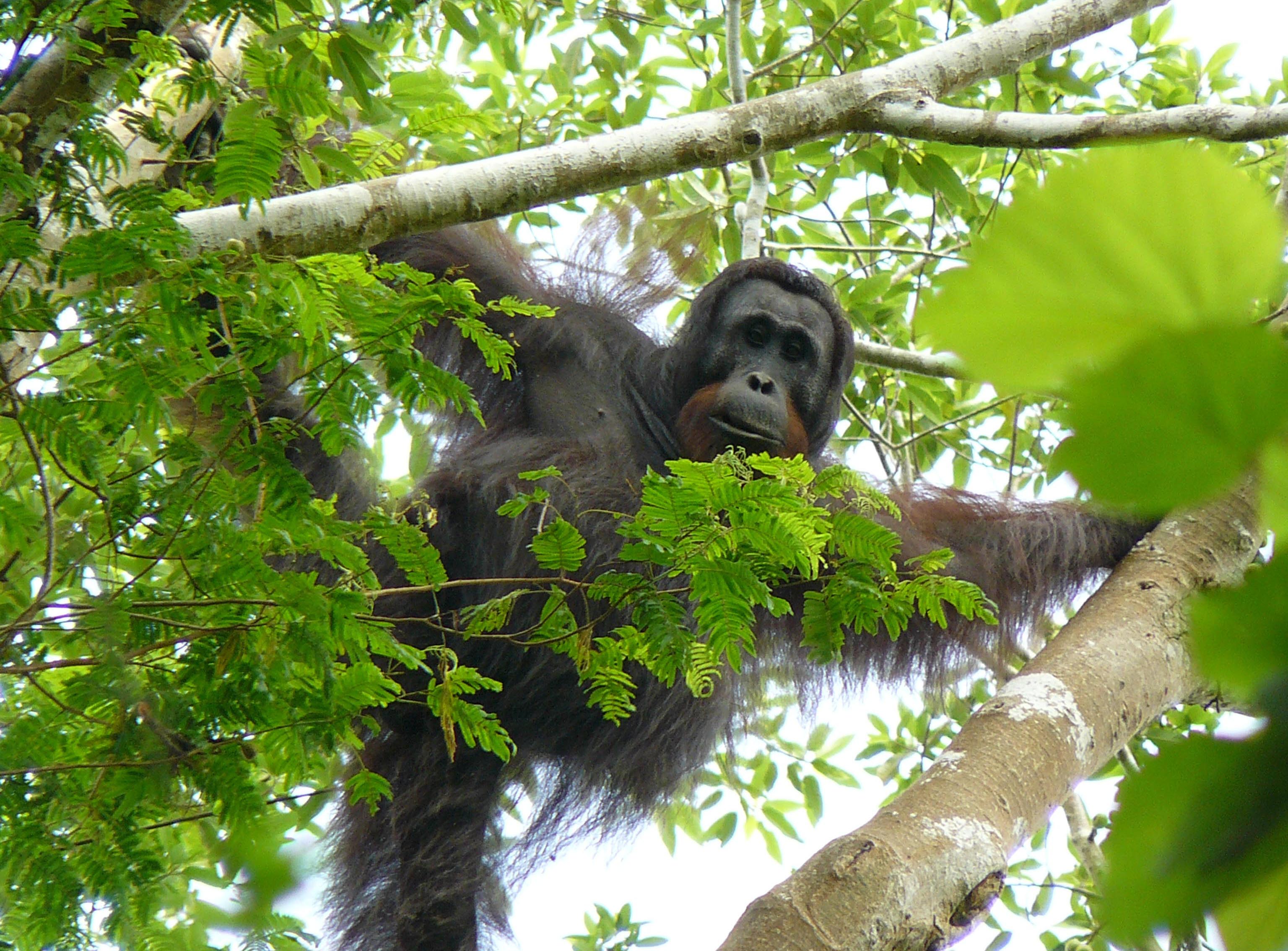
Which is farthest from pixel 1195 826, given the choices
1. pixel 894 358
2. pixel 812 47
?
pixel 812 47

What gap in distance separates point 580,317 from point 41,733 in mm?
2748

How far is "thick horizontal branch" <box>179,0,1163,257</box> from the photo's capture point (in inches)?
110

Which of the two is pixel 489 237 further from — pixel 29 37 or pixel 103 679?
pixel 103 679

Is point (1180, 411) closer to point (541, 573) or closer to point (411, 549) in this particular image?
point (411, 549)

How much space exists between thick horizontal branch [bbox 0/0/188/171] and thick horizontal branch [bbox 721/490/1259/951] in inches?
78.7

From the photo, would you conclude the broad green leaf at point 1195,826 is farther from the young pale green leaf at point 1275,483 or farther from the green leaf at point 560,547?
the green leaf at point 560,547

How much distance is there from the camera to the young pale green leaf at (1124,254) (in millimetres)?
297

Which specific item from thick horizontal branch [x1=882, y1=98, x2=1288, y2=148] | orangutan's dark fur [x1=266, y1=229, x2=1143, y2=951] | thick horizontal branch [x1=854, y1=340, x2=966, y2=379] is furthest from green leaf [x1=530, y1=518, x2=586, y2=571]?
thick horizontal branch [x1=854, y1=340, x2=966, y2=379]

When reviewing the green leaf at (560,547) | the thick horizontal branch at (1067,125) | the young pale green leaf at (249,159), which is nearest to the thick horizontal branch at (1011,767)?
the green leaf at (560,547)

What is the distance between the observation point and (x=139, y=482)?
2336mm

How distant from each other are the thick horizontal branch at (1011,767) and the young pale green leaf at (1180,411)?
176cm

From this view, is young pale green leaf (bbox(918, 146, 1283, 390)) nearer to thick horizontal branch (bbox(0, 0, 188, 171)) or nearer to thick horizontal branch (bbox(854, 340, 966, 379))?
thick horizontal branch (bbox(0, 0, 188, 171))

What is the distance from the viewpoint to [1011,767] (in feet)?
7.97

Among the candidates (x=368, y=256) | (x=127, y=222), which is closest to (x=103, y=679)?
(x=127, y=222)
